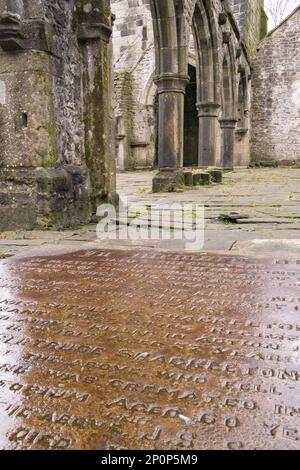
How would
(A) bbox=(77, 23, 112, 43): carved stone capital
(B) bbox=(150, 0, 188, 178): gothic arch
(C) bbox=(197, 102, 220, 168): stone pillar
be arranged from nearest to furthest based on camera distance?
(A) bbox=(77, 23, 112, 43): carved stone capital → (B) bbox=(150, 0, 188, 178): gothic arch → (C) bbox=(197, 102, 220, 168): stone pillar

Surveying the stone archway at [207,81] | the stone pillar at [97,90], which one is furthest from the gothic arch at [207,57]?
the stone pillar at [97,90]

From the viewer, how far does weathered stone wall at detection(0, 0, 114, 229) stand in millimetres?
3795

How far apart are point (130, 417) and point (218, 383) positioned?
0.93 feet

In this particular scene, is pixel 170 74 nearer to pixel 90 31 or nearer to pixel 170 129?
pixel 170 129

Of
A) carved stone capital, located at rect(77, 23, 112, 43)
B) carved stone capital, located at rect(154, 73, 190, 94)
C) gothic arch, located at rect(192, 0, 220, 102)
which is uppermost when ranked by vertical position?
gothic arch, located at rect(192, 0, 220, 102)

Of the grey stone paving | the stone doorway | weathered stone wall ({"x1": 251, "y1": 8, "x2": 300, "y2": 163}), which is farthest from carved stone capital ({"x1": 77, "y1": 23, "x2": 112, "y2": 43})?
the stone doorway

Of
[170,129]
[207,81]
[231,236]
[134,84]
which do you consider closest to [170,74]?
[170,129]

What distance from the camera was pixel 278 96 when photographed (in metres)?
18.8

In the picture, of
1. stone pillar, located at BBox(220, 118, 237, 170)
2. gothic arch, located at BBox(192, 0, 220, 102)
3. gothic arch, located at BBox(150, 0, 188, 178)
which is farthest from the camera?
stone pillar, located at BBox(220, 118, 237, 170)

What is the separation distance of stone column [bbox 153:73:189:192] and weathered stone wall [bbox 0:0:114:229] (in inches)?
148

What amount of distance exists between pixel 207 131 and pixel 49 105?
8036 mm

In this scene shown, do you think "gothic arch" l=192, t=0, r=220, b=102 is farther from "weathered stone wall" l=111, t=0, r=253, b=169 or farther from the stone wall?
the stone wall

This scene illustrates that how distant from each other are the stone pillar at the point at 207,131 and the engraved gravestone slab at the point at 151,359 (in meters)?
9.42

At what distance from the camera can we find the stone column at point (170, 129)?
27.0ft
